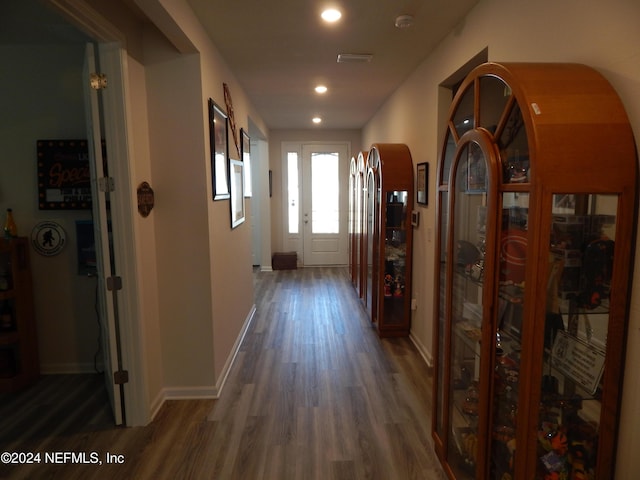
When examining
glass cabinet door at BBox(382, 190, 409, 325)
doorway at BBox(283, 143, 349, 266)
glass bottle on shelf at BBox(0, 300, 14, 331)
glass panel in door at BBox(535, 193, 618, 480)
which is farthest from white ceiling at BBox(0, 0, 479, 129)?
doorway at BBox(283, 143, 349, 266)

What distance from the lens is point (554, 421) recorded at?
1.46 metres

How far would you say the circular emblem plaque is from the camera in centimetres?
314

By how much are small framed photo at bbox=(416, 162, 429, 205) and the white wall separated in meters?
0.07

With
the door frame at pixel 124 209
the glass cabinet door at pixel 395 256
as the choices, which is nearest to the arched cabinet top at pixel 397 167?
the glass cabinet door at pixel 395 256

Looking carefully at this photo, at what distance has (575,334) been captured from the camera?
56.5 inches

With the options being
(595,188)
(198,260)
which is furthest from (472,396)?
(198,260)

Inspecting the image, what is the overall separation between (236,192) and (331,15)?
1773 mm

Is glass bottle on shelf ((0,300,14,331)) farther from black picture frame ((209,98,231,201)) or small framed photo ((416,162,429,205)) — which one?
small framed photo ((416,162,429,205))

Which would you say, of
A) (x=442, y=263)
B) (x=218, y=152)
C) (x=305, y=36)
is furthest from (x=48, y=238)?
(x=442, y=263)

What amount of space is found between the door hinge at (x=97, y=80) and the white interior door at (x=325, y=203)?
17.9ft

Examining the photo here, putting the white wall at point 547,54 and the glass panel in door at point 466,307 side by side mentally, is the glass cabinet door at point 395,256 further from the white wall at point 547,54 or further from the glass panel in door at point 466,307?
the glass panel in door at point 466,307

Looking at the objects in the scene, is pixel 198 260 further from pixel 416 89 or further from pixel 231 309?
pixel 416 89

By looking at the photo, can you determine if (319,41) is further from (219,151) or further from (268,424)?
(268,424)

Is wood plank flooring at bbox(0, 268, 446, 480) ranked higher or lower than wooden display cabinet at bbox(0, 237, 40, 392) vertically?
lower
